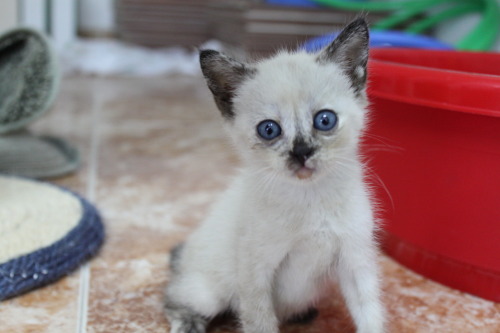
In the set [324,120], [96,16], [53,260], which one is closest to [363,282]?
[324,120]

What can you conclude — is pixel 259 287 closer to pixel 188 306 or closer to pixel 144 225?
pixel 188 306

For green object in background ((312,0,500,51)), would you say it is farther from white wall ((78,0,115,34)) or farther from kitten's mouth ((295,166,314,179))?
white wall ((78,0,115,34))

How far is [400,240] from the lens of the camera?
140 centimetres

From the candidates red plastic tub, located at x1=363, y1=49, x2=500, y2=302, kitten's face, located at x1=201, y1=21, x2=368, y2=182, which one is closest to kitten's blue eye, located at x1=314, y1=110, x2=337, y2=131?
kitten's face, located at x1=201, y1=21, x2=368, y2=182

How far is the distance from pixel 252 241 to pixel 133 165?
117 cm

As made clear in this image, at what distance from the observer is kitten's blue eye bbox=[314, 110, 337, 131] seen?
937 mm

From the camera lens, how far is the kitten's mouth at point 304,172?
35.8 inches

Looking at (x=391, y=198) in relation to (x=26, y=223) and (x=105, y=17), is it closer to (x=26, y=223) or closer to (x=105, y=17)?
(x=26, y=223)

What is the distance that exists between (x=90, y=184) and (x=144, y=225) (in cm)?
35

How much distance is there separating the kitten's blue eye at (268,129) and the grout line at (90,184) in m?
0.48

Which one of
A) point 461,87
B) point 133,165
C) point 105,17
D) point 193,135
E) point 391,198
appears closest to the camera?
point 461,87

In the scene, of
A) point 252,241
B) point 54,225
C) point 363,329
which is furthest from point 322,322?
point 54,225

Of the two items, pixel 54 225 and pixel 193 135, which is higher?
pixel 54 225

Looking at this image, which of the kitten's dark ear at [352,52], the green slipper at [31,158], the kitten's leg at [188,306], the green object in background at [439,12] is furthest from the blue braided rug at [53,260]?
the green object in background at [439,12]
